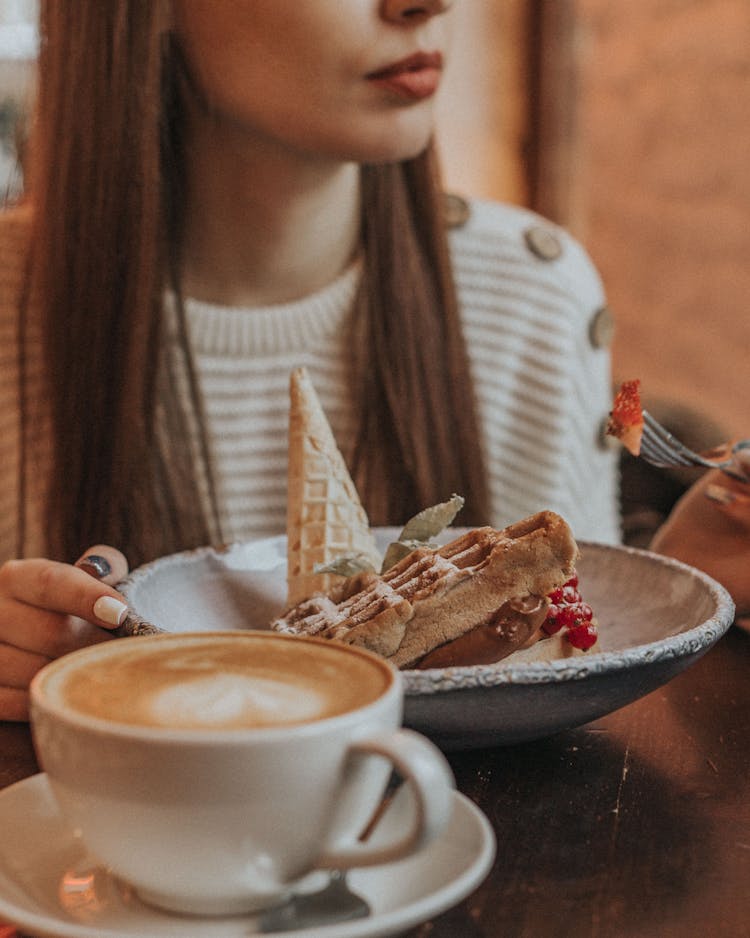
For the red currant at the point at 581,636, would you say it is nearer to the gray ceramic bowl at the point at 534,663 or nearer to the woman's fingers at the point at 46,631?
the gray ceramic bowl at the point at 534,663

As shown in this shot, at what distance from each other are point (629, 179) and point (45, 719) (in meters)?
4.20

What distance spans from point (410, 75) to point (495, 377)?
2.08 feet

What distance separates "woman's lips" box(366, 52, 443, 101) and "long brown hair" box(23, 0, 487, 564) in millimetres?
300

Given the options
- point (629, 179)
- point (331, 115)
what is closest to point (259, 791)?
point (331, 115)

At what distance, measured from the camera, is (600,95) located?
445cm

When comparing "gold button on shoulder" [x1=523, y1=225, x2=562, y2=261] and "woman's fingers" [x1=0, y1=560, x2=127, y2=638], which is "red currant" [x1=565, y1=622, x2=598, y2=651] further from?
Result: "gold button on shoulder" [x1=523, y1=225, x2=562, y2=261]

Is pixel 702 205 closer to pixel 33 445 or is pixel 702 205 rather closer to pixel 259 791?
pixel 33 445

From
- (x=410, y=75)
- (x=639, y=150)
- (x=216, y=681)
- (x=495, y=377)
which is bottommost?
(x=639, y=150)

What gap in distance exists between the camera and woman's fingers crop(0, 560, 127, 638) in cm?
79

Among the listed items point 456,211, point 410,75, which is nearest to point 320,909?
point 410,75

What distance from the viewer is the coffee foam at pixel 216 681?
1.58 ft

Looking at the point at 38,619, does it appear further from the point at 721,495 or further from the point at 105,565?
the point at 721,495

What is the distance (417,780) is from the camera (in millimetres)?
448

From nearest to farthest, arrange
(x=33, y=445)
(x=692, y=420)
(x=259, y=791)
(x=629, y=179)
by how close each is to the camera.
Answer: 1. (x=259, y=791)
2. (x=33, y=445)
3. (x=692, y=420)
4. (x=629, y=179)
